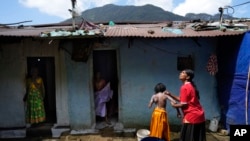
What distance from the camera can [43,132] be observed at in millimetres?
8039

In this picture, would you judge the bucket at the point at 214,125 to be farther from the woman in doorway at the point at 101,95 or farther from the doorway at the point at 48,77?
the doorway at the point at 48,77

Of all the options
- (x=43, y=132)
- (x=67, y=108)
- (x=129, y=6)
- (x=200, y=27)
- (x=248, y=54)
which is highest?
(x=129, y=6)

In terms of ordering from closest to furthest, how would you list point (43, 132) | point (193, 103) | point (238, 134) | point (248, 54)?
point (238, 134) < point (193, 103) < point (248, 54) < point (43, 132)

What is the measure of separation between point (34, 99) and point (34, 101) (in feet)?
0.18

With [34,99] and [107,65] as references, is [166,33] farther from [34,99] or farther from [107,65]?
[34,99]

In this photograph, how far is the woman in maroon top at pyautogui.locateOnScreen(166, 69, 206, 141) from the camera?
5.45 meters

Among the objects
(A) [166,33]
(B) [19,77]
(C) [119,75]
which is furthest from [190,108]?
(B) [19,77]

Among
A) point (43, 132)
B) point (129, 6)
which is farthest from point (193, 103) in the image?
point (129, 6)

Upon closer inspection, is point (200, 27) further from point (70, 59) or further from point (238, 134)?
point (238, 134)

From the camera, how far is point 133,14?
22672 millimetres

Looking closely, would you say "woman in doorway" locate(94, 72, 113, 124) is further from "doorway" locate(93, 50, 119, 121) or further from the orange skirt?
the orange skirt

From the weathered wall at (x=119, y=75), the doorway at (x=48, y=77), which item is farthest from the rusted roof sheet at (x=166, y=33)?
the doorway at (x=48, y=77)

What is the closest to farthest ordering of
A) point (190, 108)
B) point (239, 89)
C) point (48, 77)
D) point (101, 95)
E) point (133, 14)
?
point (190, 108) → point (239, 89) → point (101, 95) → point (48, 77) → point (133, 14)

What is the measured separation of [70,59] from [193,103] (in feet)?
12.2
